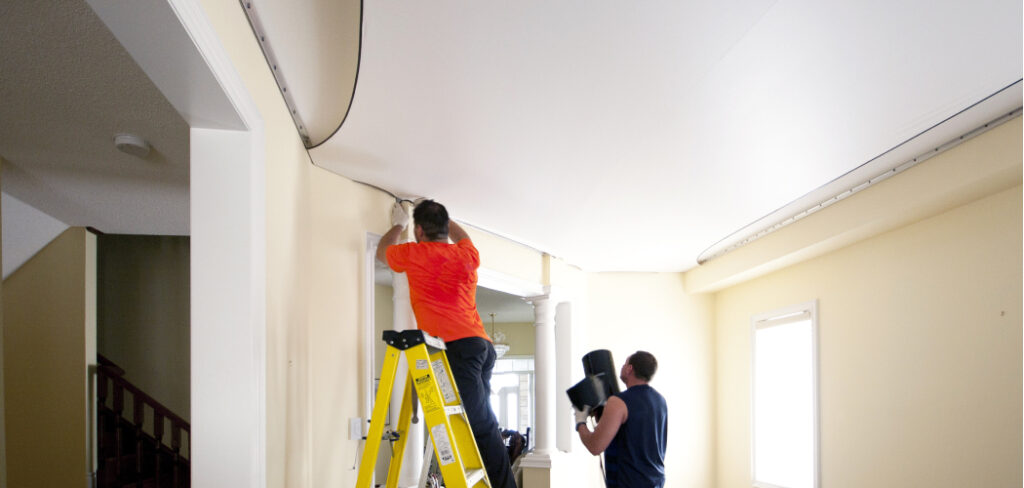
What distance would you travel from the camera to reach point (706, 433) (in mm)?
6914

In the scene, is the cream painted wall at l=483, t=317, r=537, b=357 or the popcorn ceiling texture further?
the cream painted wall at l=483, t=317, r=537, b=357

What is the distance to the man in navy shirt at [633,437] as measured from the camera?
3.52 m

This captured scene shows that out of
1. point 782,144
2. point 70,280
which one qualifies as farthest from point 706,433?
point 70,280

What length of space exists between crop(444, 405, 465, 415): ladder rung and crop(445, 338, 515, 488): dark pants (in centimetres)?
24

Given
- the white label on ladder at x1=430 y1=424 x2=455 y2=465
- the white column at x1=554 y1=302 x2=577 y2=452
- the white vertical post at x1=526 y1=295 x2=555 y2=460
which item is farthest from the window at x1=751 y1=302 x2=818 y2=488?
the white label on ladder at x1=430 y1=424 x2=455 y2=465

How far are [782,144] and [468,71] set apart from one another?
1603 millimetres

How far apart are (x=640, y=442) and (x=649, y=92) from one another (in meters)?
1.71

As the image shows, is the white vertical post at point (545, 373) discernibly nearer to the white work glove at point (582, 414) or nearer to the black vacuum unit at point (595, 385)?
the black vacuum unit at point (595, 385)

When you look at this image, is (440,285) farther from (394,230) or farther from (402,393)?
(402,393)

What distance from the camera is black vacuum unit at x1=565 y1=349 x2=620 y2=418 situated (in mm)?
3750

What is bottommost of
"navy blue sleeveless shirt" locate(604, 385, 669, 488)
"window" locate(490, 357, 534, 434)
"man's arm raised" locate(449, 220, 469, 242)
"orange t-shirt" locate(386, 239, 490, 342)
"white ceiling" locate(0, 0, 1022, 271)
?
"window" locate(490, 357, 534, 434)

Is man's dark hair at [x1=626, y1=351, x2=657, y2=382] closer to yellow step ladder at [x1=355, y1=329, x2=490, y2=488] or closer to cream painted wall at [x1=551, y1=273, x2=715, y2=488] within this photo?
yellow step ladder at [x1=355, y1=329, x2=490, y2=488]

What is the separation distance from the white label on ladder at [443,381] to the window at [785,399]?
322 centimetres

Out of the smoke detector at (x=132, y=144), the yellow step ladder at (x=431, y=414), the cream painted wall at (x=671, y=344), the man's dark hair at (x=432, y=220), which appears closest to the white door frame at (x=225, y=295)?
the yellow step ladder at (x=431, y=414)
